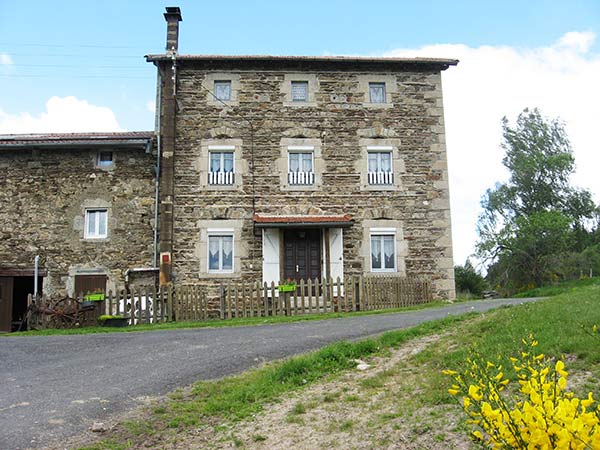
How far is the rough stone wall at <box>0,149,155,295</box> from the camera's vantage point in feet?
57.7

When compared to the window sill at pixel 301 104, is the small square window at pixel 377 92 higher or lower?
higher

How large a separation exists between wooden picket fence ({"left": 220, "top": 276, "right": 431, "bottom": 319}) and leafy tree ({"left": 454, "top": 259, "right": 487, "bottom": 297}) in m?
8.59

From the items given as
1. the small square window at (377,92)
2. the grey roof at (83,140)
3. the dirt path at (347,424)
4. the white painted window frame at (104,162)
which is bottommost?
the dirt path at (347,424)

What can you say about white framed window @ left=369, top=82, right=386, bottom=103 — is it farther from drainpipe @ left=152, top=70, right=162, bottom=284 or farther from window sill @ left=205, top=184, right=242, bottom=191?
drainpipe @ left=152, top=70, right=162, bottom=284

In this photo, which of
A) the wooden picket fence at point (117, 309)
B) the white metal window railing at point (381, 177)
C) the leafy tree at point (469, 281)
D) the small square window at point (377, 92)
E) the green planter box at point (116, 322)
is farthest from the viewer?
the leafy tree at point (469, 281)

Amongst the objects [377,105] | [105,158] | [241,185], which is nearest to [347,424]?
[241,185]

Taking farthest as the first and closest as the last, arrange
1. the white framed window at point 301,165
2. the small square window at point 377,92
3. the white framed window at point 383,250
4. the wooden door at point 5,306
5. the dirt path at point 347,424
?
1. the small square window at point 377,92
2. the white framed window at point 301,165
3. the white framed window at point 383,250
4. the wooden door at point 5,306
5. the dirt path at point 347,424

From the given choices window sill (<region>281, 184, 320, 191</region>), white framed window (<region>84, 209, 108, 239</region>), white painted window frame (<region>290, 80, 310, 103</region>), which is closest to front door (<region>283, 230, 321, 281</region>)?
window sill (<region>281, 184, 320, 191</region>)

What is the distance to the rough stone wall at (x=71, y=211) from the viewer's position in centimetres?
1758

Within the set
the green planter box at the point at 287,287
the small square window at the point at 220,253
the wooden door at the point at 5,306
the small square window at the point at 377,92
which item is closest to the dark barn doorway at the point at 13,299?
the wooden door at the point at 5,306

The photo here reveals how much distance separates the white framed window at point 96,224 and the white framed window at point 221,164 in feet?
11.5

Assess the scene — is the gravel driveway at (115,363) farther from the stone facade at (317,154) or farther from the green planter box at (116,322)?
the stone facade at (317,154)

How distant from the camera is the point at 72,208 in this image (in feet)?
58.4

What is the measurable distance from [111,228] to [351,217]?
294 inches
